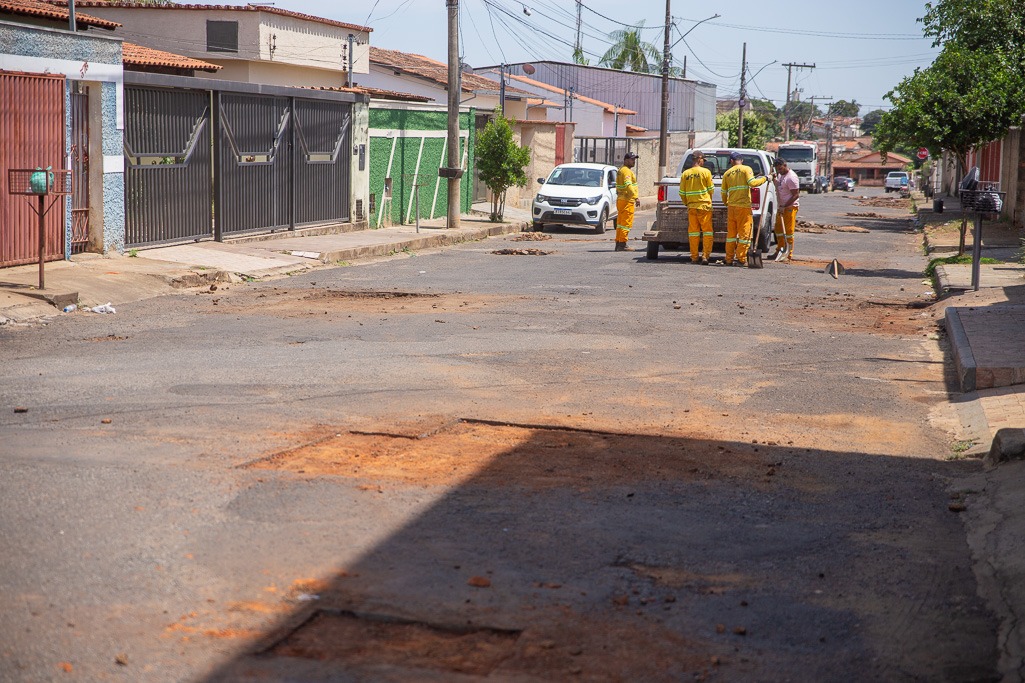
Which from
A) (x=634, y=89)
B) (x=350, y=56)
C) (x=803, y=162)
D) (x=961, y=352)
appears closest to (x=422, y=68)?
(x=350, y=56)

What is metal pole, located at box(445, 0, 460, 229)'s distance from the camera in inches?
1009

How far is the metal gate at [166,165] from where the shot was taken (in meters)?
17.0

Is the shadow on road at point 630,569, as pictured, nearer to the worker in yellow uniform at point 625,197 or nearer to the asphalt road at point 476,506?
the asphalt road at point 476,506

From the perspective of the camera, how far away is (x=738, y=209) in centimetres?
1900

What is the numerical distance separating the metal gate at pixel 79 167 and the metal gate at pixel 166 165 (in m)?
0.81

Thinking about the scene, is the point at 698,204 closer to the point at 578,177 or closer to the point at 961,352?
the point at 961,352

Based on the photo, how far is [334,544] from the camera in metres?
5.16

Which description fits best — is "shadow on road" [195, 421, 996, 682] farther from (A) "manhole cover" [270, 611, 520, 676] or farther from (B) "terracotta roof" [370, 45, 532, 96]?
(B) "terracotta roof" [370, 45, 532, 96]

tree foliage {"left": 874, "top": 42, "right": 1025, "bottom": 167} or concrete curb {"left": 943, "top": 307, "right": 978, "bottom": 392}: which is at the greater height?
tree foliage {"left": 874, "top": 42, "right": 1025, "bottom": 167}

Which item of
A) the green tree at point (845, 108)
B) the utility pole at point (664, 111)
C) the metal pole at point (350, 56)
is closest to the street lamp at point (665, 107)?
the utility pole at point (664, 111)

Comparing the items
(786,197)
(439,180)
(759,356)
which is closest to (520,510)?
(759,356)

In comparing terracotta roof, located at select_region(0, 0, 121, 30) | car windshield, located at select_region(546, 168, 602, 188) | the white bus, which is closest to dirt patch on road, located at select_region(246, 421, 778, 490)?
terracotta roof, located at select_region(0, 0, 121, 30)

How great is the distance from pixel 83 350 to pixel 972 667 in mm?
8102

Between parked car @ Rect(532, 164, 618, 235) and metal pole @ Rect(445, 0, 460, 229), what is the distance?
299 centimetres
